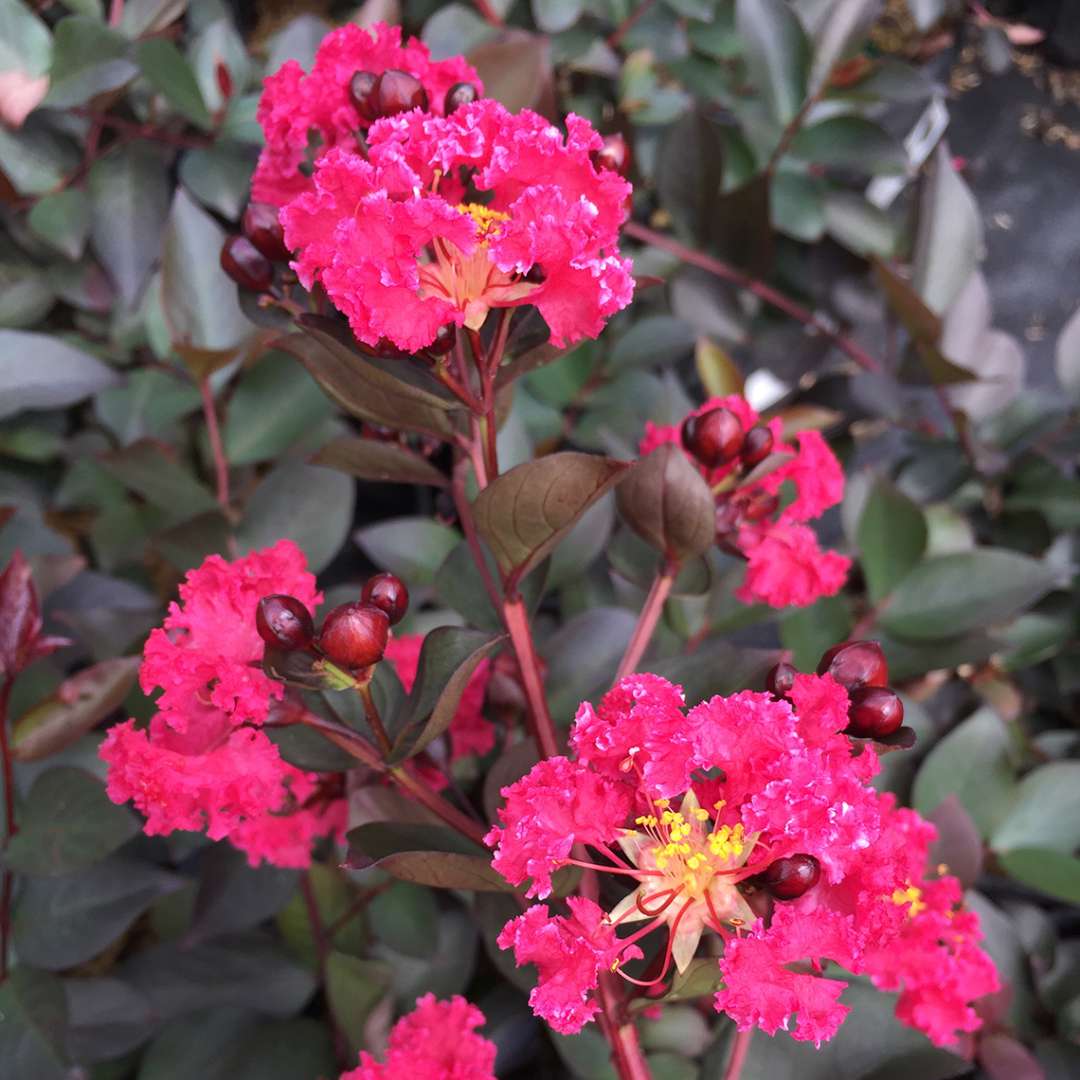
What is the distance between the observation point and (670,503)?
58 centimetres

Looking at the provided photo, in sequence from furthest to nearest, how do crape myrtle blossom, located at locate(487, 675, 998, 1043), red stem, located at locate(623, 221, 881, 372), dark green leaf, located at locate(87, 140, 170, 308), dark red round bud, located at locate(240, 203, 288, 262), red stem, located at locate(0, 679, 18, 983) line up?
red stem, located at locate(623, 221, 881, 372), dark green leaf, located at locate(87, 140, 170, 308), red stem, located at locate(0, 679, 18, 983), dark red round bud, located at locate(240, 203, 288, 262), crape myrtle blossom, located at locate(487, 675, 998, 1043)

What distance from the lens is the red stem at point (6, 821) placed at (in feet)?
2.22

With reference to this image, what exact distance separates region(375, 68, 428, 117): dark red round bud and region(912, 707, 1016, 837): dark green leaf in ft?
2.23

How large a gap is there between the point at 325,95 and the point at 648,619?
1.14 ft

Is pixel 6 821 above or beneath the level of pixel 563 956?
beneath

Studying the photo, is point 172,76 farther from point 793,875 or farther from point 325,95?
point 793,875

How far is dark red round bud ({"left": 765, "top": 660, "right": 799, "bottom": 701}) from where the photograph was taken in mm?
478

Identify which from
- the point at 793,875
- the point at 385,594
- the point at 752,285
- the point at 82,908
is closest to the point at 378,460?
the point at 385,594

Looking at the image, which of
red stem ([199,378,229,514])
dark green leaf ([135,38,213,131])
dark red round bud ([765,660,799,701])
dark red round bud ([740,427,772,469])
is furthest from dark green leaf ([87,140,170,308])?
dark red round bud ([765,660,799,701])

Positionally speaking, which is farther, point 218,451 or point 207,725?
point 218,451

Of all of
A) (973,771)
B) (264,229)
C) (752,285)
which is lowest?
(973,771)

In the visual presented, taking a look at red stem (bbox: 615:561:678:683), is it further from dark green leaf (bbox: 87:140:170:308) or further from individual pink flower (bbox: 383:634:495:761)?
dark green leaf (bbox: 87:140:170:308)

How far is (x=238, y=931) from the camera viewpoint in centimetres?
81

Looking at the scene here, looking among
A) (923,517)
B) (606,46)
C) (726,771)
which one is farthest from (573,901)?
(606,46)
